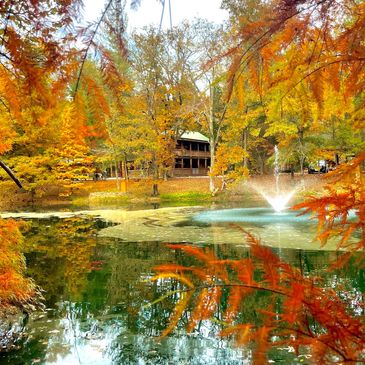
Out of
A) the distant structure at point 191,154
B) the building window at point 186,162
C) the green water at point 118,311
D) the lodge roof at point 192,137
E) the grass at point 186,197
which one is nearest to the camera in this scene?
the green water at point 118,311

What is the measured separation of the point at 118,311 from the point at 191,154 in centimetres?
3392

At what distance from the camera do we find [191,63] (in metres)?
26.1

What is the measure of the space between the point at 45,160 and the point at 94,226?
1197cm

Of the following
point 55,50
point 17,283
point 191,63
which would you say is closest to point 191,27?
point 191,63

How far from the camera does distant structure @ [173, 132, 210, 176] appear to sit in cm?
3753

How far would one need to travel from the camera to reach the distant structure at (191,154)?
3753 centimetres

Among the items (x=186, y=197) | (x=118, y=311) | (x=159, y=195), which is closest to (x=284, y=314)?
(x=118, y=311)

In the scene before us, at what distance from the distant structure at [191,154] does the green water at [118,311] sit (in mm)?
26971

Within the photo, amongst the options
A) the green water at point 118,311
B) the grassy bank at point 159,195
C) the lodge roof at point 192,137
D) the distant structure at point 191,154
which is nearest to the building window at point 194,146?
the distant structure at point 191,154

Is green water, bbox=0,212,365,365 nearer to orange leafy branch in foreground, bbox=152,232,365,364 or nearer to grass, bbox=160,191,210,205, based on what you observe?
orange leafy branch in foreground, bbox=152,232,365,364

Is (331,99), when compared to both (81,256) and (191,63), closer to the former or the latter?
(81,256)

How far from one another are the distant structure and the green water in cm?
2697

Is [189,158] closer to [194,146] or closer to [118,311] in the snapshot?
[194,146]

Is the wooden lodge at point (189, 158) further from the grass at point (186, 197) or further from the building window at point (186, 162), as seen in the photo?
the grass at point (186, 197)
